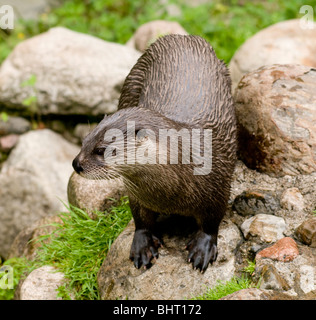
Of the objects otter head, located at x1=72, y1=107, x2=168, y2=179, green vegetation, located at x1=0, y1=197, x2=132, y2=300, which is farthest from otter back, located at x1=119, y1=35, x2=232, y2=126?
green vegetation, located at x1=0, y1=197, x2=132, y2=300

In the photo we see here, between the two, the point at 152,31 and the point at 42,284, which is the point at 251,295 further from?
the point at 152,31

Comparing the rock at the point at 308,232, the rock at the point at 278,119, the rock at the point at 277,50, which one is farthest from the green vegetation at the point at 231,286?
the rock at the point at 277,50

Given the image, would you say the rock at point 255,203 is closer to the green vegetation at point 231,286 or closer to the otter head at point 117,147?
the green vegetation at point 231,286

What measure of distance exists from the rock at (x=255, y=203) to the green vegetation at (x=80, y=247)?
0.69m

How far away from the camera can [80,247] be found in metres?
2.92

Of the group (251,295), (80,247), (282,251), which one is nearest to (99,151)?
(251,295)

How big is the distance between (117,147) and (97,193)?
3.84 ft

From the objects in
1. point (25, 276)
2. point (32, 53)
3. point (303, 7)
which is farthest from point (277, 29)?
point (25, 276)

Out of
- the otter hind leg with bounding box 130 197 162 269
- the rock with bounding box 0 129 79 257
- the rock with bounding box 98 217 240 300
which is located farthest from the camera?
the rock with bounding box 0 129 79 257

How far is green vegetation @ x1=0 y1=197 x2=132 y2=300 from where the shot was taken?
9.06ft

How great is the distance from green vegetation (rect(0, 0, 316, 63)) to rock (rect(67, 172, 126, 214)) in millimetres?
2211

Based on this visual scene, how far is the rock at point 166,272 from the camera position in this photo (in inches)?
92.4

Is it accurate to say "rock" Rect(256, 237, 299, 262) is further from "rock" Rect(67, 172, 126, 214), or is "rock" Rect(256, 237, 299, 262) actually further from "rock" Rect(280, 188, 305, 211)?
"rock" Rect(67, 172, 126, 214)

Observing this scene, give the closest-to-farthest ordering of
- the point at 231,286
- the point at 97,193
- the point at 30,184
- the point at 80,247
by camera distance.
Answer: the point at 231,286 < the point at 80,247 < the point at 97,193 < the point at 30,184
